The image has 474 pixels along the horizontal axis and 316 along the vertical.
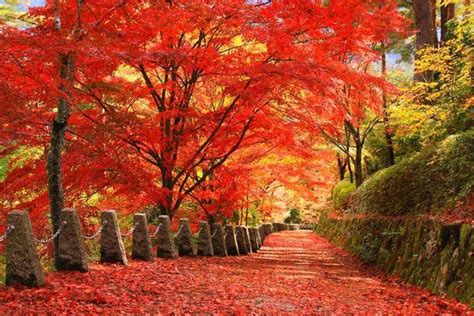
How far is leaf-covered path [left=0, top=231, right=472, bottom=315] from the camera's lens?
5.93m

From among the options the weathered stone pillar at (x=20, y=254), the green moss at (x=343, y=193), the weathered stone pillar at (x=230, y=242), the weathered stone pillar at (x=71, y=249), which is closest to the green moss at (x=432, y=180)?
the weathered stone pillar at (x=230, y=242)

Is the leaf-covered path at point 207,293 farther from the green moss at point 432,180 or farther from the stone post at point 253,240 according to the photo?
the stone post at point 253,240

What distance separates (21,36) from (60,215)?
9.48ft

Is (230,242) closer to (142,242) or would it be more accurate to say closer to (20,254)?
(142,242)

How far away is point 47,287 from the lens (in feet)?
20.7

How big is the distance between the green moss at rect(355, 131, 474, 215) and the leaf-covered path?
210cm

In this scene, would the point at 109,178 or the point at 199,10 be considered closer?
the point at 199,10

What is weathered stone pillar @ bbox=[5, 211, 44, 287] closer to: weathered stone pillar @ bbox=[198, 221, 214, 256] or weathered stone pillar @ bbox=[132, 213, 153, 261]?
weathered stone pillar @ bbox=[132, 213, 153, 261]

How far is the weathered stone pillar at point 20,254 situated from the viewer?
618 centimetres

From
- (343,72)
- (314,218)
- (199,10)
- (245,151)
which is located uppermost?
(199,10)

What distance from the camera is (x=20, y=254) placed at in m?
6.20

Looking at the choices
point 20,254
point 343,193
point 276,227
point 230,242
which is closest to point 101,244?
point 20,254

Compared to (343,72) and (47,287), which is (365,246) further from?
(47,287)

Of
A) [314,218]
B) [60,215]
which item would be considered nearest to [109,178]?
[60,215]
